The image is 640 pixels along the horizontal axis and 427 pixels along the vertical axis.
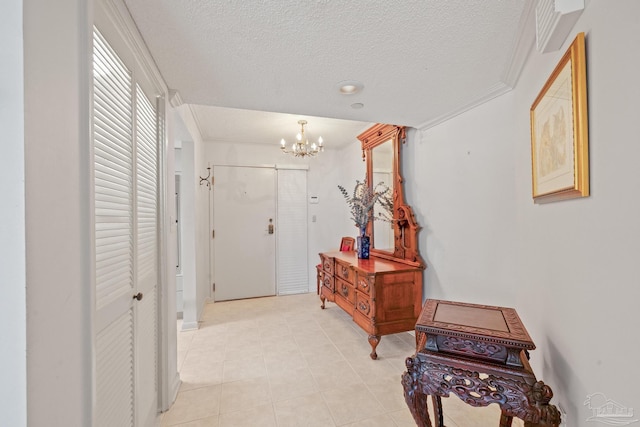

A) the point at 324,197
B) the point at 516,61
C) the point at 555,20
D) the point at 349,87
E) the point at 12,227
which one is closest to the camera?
the point at 12,227

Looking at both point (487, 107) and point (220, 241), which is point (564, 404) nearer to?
point (487, 107)

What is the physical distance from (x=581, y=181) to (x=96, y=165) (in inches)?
65.7

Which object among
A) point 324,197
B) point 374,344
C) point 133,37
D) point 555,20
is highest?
point 133,37

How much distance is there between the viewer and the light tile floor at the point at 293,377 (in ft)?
5.55

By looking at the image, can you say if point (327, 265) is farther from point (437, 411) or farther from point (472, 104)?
point (472, 104)

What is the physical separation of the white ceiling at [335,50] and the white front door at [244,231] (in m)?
2.09

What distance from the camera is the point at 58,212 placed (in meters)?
0.67

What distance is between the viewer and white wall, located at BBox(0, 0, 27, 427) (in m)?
0.52

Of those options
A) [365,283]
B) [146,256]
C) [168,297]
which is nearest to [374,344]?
[365,283]

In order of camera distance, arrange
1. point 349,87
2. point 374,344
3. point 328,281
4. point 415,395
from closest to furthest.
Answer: point 415,395 < point 349,87 < point 374,344 < point 328,281

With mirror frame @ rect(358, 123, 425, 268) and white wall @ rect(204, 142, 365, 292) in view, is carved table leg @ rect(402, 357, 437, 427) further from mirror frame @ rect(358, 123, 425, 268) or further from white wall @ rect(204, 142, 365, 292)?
white wall @ rect(204, 142, 365, 292)

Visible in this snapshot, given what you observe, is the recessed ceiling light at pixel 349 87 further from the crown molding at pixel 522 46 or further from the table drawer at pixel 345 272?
the table drawer at pixel 345 272

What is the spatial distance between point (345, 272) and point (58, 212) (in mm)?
2557

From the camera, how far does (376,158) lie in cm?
330
